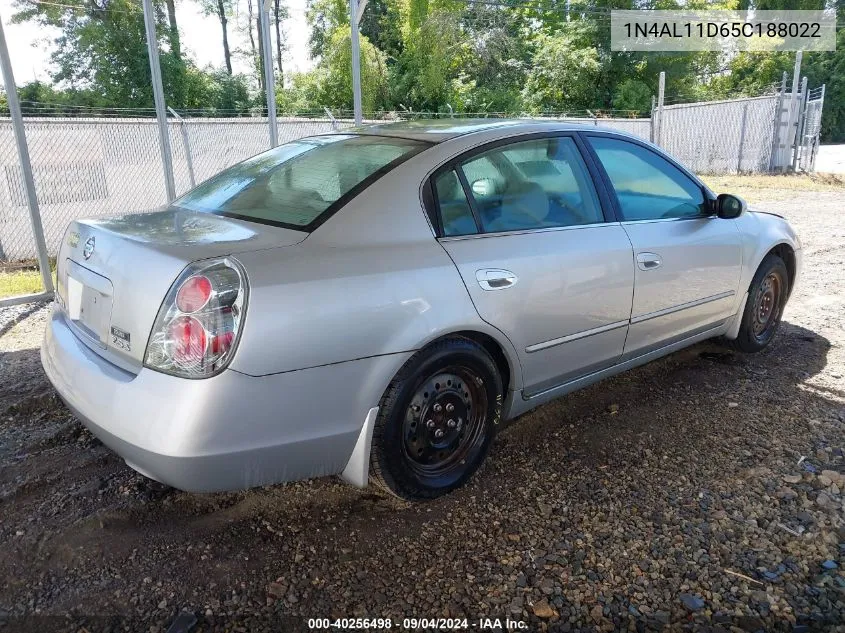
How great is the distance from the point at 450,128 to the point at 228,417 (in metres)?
1.81

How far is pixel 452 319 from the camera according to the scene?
264 centimetres

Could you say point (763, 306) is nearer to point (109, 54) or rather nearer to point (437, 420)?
point (437, 420)

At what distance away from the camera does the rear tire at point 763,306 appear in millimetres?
4449

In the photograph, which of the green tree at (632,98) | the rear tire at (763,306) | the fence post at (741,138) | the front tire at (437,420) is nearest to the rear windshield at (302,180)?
the front tire at (437,420)

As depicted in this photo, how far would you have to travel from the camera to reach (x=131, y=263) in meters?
2.36

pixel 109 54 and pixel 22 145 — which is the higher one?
pixel 109 54

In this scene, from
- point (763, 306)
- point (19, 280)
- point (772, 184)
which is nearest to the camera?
point (763, 306)

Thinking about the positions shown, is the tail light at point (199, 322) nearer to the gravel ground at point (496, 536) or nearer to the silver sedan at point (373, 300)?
the silver sedan at point (373, 300)

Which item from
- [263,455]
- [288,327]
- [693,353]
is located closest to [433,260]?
[288,327]

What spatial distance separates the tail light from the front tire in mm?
668

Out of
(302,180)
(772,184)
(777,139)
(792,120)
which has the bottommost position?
(772,184)

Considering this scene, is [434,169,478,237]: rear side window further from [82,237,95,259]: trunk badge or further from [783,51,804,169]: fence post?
[783,51,804,169]: fence post

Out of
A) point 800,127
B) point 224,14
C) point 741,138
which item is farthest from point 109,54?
point 800,127

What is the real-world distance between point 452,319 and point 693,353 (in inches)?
108
